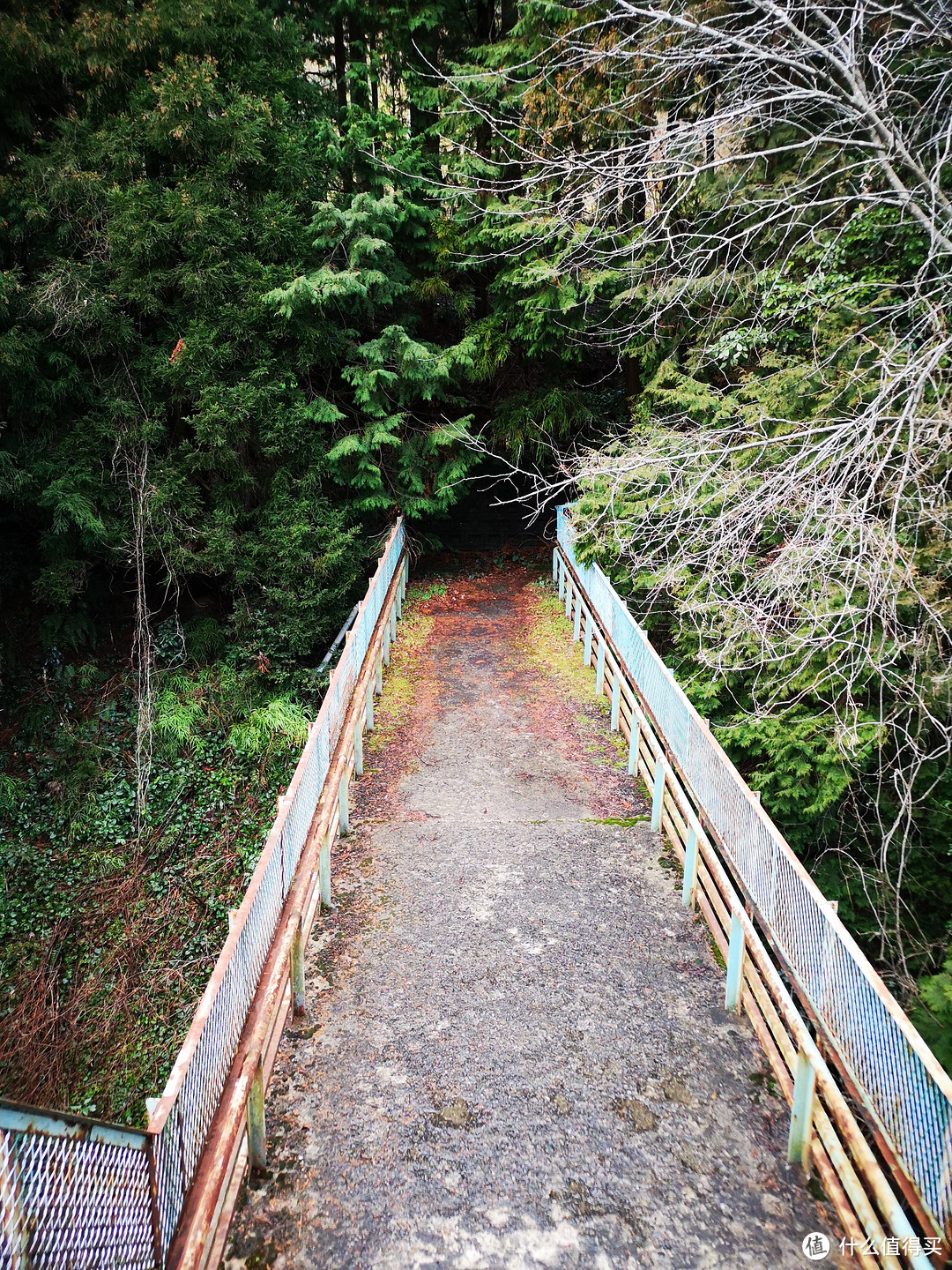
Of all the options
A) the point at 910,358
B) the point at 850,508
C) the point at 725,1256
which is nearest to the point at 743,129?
the point at 910,358

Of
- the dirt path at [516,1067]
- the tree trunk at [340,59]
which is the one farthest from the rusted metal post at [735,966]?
the tree trunk at [340,59]

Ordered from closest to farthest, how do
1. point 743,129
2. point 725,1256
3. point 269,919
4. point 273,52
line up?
point 725,1256, point 269,919, point 743,129, point 273,52

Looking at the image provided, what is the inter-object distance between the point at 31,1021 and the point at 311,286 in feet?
37.1

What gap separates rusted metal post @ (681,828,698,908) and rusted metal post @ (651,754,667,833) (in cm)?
106

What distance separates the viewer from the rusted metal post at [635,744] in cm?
895

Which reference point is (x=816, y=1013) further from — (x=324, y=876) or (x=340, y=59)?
(x=340, y=59)

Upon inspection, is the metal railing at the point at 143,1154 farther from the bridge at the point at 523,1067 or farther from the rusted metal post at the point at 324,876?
the rusted metal post at the point at 324,876

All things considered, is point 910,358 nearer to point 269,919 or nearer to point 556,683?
point 269,919

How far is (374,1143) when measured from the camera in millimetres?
4566

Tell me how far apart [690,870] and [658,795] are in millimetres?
1247

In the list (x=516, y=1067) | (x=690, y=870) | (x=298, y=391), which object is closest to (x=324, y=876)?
(x=516, y=1067)

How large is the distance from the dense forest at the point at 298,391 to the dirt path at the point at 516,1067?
216cm

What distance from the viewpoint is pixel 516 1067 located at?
5145mm

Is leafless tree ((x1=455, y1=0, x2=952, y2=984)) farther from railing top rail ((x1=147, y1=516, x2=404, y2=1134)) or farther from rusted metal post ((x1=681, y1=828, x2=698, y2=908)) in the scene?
railing top rail ((x1=147, y1=516, x2=404, y2=1134))
